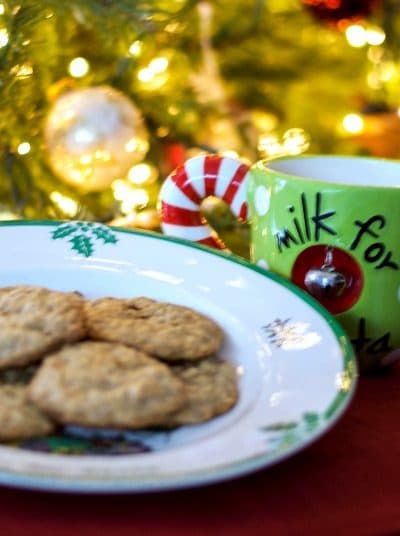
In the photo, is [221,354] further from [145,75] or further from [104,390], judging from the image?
[145,75]

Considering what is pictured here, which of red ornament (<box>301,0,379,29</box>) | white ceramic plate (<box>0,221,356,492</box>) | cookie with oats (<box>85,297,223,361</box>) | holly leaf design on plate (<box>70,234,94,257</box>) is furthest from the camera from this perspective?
red ornament (<box>301,0,379,29</box>)

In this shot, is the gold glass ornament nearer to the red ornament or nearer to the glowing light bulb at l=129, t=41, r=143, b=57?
the glowing light bulb at l=129, t=41, r=143, b=57

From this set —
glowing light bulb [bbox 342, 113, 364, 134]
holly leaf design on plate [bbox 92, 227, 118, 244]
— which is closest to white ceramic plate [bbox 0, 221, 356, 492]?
holly leaf design on plate [bbox 92, 227, 118, 244]

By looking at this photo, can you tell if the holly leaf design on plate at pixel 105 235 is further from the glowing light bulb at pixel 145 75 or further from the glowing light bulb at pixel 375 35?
the glowing light bulb at pixel 375 35

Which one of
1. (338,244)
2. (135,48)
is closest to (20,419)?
(338,244)

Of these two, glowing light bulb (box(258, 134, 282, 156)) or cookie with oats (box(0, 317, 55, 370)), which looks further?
glowing light bulb (box(258, 134, 282, 156))

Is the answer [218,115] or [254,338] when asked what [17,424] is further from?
[218,115]
